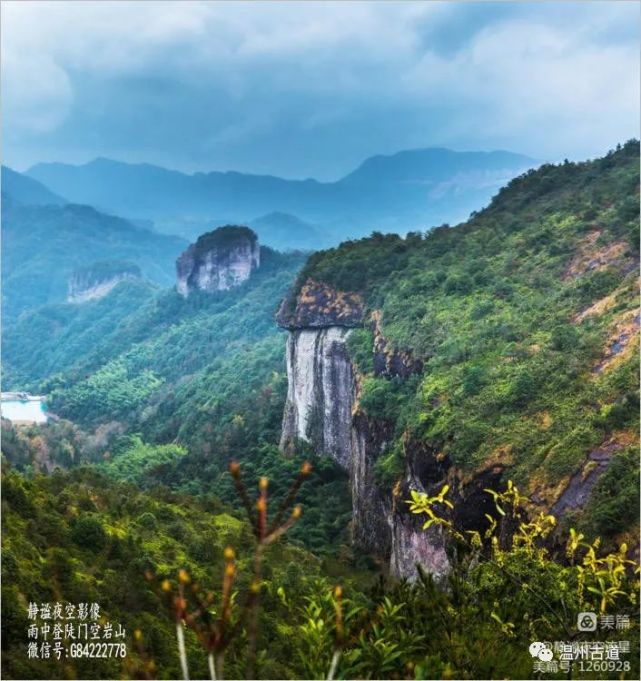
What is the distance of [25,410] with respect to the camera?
55281 mm

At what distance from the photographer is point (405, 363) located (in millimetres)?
17766

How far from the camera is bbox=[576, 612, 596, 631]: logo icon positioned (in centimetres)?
468

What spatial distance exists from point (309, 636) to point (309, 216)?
4238 cm

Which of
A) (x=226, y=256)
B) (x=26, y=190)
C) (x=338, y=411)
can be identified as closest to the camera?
(x=338, y=411)

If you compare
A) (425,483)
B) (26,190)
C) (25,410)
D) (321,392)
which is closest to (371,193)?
(321,392)

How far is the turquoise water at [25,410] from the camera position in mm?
52213

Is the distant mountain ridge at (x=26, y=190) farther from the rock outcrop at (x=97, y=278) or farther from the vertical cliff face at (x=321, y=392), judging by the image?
the vertical cliff face at (x=321, y=392)

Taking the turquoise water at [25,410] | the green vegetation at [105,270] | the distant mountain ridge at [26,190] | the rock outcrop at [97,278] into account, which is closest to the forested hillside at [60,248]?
the rock outcrop at [97,278]

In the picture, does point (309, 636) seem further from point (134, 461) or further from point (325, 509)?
point (134, 461)

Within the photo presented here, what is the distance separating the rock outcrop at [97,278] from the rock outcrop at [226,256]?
36335 mm

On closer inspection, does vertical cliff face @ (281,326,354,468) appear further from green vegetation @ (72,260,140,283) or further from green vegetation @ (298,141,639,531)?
green vegetation @ (72,260,140,283)

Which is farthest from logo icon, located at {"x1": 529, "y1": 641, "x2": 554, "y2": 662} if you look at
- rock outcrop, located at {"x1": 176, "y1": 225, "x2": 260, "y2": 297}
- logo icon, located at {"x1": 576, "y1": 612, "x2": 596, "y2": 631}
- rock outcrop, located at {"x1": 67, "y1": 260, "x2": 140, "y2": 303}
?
rock outcrop, located at {"x1": 67, "y1": 260, "x2": 140, "y2": 303}

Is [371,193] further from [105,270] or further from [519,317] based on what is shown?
[105,270]

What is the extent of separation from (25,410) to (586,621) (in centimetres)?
5688
